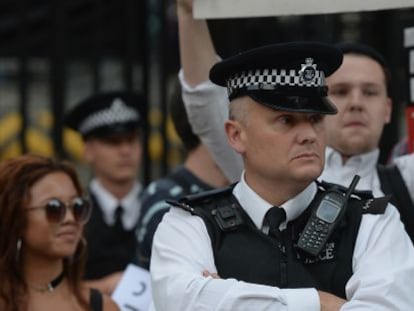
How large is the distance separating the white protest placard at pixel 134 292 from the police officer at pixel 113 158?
1.22 meters

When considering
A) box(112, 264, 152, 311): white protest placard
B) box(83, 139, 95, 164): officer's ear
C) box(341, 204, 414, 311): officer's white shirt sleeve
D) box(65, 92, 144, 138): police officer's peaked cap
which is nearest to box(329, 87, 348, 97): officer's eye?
box(341, 204, 414, 311): officer's white shirt sleeve

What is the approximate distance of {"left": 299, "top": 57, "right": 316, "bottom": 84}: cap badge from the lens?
3.57 m

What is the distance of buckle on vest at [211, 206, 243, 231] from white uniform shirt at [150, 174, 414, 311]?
0.04 metres

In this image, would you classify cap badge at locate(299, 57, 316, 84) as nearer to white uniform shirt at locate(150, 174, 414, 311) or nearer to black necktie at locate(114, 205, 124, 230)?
white uniform shirt at locate(150, 174, 414, 311)

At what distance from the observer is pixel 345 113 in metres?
4.40

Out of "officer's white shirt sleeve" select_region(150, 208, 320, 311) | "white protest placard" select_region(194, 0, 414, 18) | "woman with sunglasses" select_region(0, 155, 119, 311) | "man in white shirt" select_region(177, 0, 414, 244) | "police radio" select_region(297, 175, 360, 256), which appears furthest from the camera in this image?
"woman with sunglasses" select_region(0, 155, 119, 311)

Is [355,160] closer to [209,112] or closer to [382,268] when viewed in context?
[209,112]

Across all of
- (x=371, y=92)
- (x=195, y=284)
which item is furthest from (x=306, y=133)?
(x=371, y=92)

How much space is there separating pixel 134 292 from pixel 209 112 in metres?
1.13

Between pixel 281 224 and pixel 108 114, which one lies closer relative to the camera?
pixel 281 224

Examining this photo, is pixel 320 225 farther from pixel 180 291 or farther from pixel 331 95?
pixel 331 95

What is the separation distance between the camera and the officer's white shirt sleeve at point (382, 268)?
130 inches

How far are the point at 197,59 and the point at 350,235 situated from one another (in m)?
1.05

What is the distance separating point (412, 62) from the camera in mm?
4633
